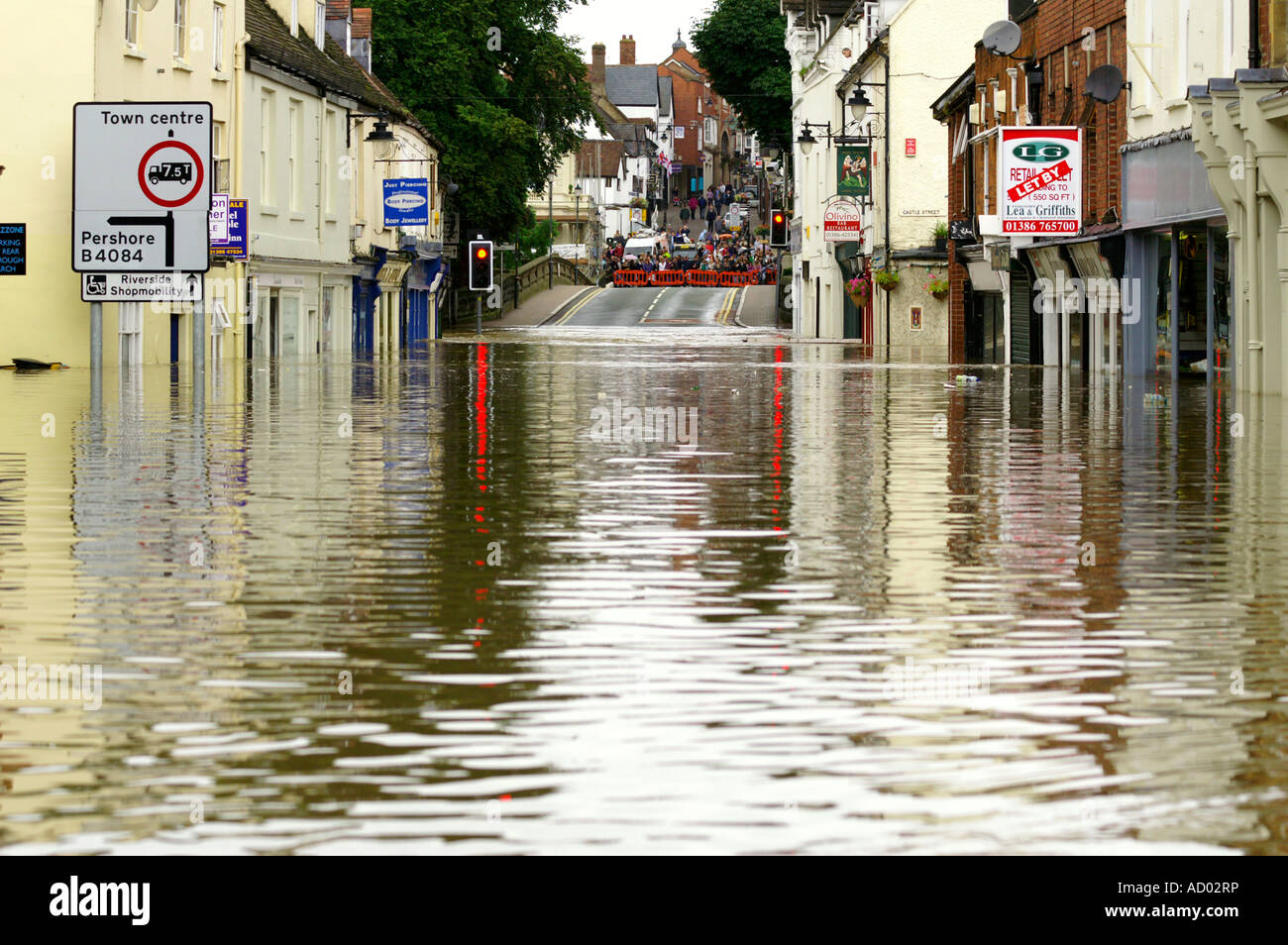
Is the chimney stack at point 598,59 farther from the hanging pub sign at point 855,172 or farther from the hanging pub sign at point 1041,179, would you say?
the hanging pub sign at point 1041,179

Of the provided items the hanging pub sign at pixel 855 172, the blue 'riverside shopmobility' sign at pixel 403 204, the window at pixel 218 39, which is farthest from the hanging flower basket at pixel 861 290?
the window at pixel 218 39

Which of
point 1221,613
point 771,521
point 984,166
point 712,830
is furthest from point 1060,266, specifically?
point 712,830

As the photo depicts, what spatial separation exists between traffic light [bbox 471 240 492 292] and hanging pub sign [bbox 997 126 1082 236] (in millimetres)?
29034

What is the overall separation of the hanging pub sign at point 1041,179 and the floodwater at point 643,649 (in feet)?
71.1

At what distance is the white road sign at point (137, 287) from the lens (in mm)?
23562

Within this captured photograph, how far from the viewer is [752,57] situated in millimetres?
101875

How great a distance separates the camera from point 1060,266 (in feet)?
134

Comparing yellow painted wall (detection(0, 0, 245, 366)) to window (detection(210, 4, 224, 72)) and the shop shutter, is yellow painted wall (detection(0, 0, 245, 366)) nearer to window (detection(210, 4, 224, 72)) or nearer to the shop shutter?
window (detection(210, 4, 224, 72))

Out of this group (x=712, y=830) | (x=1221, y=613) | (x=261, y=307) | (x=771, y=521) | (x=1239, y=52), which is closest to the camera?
(x=712, y=830)

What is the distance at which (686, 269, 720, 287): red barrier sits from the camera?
119188 mm

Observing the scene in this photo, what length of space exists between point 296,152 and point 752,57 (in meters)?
53.5

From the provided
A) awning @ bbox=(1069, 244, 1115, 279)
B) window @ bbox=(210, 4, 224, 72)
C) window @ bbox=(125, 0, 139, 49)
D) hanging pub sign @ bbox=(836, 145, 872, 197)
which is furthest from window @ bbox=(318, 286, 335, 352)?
awning @ bbox=(1069, 244, 1115, 279)
